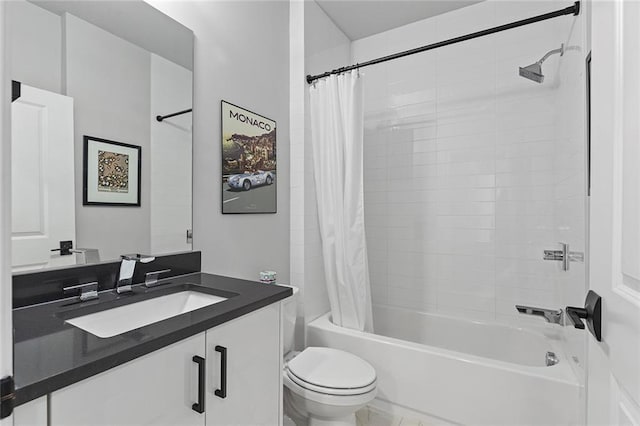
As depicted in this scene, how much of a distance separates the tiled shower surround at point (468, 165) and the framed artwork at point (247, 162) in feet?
3.45

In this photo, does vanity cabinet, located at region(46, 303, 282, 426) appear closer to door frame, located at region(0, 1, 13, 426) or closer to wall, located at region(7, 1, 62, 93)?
door frame, located at region(0, 1, 13, 426)

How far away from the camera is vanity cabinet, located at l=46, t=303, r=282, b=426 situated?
2.30 feet

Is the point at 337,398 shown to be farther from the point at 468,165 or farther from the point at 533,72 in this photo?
the point at 533,72

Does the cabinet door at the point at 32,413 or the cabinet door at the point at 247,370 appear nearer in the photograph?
the cabinet door at the point at 32,413

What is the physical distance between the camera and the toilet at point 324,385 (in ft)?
4.90

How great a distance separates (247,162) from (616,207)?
1.69m

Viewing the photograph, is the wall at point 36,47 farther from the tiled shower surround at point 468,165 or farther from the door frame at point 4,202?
the tiled shower surround at point 468,165

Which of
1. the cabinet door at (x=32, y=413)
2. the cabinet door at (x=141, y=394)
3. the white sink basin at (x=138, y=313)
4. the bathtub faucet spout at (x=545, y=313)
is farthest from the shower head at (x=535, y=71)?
the cabinet door at (x=32, y=413)

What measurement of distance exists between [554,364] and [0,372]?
219 centimetres

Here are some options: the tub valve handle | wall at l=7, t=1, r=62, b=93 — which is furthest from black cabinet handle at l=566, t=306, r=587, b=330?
wall at l=7, t=1, r=62, b=93

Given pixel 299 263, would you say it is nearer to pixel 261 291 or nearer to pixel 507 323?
pixel 261 291

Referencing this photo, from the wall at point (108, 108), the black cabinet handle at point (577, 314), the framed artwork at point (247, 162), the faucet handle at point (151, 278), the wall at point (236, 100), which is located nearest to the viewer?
the black cabinet handle at point (577, 314)

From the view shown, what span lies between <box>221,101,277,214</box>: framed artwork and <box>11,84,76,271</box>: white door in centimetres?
73

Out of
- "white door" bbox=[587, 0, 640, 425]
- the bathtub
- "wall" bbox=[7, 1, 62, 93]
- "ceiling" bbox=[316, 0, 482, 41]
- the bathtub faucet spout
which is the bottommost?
the bathtub
